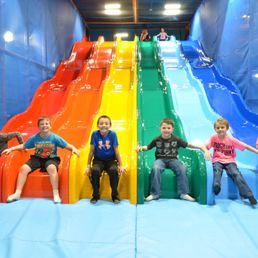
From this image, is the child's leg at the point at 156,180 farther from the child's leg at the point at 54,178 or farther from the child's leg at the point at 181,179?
the child's leg at the point at 54,178

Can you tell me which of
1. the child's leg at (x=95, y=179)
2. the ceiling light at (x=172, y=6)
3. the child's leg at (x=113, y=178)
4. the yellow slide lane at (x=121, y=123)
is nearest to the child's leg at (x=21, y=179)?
the yellow slide lane at (x=121, y=123)

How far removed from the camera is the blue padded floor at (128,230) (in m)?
2.48

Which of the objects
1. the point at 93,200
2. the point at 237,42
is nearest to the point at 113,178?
the point at 93,200

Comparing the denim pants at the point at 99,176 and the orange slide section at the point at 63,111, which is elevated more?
the orange slide section at the point at 63,111

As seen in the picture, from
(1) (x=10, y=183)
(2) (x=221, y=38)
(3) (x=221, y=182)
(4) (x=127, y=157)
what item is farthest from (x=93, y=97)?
(2) (x=221, y=38)

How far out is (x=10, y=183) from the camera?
3.83 meters

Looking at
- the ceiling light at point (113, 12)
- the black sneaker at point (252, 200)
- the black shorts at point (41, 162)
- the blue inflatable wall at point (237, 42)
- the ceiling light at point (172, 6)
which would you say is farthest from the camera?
the ceiling light at point (113, 12)

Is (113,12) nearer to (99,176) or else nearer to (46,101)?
(46,101)

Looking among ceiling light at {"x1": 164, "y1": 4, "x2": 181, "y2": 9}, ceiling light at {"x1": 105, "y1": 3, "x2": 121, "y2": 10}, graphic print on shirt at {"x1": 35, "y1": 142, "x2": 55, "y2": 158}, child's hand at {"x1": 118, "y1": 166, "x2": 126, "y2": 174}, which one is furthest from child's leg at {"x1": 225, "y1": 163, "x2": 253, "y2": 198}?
ceiling light at {"x1": 105, "y1": 3, "x2": 121, "y2": 10}

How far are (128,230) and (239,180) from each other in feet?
5.30

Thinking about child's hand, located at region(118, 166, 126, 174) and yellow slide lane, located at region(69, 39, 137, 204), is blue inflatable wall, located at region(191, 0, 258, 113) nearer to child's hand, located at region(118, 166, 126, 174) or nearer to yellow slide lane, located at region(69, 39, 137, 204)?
yellow slide lane, located at region(69, 39, 137, 204)

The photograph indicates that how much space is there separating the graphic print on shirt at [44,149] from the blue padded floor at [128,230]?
65 centimetres

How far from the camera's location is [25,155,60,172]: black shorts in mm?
3932

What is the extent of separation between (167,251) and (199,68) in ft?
23.4
